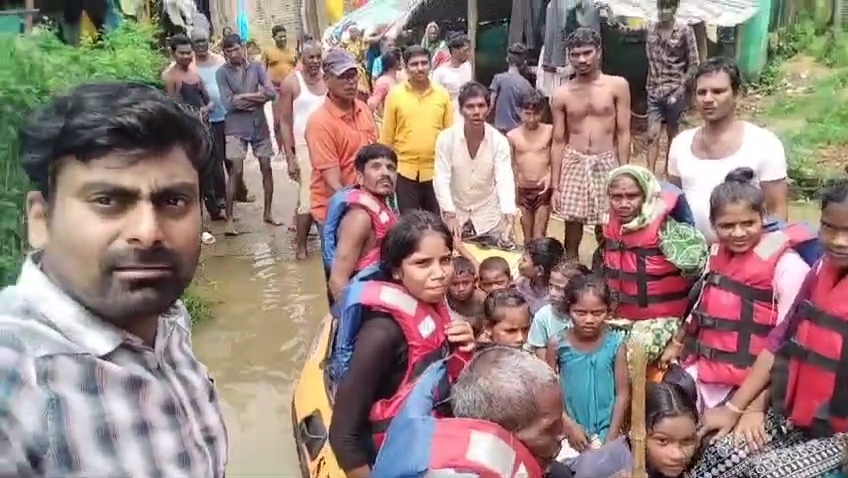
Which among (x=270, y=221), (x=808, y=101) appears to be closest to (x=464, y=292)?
(x=270, y=221)

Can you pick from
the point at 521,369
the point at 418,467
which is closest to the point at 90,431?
the point at 418,467

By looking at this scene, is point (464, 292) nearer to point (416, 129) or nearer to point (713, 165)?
point (713, 165)

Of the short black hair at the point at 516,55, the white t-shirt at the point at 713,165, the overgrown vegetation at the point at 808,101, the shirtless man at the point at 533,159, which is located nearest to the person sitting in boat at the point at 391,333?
the white t-shirt at the point at 713,165

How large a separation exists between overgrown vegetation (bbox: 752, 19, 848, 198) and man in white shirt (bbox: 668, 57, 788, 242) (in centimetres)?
451

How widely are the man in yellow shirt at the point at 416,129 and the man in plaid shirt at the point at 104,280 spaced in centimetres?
455

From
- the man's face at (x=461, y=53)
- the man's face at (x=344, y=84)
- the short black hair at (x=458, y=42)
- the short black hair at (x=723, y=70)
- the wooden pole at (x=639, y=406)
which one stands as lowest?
the man's face at (x=461, y=53)

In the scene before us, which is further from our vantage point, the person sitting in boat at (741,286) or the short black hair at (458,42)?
the short black hair at (458,42)

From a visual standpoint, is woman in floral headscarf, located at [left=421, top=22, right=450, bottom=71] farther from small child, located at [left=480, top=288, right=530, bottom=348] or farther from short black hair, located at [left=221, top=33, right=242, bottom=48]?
small child, located at [left=480, top=288, right=530, bottom=348]

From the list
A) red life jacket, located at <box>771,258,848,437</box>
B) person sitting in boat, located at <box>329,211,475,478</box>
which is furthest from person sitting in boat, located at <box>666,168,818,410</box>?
person sitting in boat, located at <box>329,211,475,478</box>

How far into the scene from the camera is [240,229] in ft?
26.0

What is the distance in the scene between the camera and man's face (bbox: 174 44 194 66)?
733 cm

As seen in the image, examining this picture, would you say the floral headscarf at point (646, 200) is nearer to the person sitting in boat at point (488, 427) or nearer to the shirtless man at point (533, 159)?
the person sitting in boat at point (488, 427)

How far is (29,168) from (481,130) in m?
4.27

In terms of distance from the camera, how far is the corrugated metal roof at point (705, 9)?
9.89m
